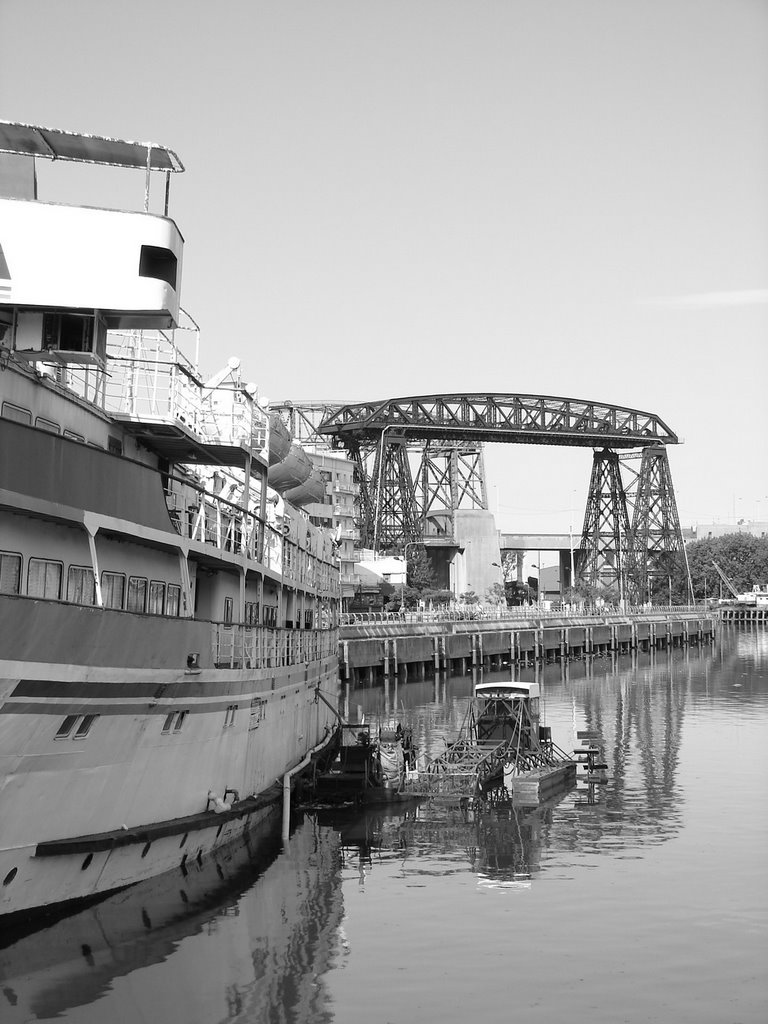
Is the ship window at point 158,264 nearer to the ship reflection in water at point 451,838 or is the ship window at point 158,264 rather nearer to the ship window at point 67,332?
the ship window at point 67,332

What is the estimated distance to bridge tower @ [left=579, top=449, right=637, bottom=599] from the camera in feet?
449

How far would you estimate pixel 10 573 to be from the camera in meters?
16.5

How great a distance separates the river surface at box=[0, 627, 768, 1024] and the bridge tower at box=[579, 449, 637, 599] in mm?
105517

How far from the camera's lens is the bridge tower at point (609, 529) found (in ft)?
449

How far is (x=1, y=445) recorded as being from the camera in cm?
1523

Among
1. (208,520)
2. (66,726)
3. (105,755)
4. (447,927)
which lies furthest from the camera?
(208,520)

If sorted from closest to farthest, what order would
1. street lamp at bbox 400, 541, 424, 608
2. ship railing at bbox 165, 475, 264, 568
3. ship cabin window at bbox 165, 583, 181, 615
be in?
ship railing at bbox 165, 475, 264, 568 → ship cabin window at bbox 165, 583, 181, 615 → street lamp at bbox 400, 541, 424, 608

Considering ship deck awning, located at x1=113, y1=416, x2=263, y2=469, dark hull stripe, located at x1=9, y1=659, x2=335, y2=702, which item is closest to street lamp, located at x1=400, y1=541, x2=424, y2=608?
ship deck awning, located at x1=113, y1=416, x2=263, y2=469

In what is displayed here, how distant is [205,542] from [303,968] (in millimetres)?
8583

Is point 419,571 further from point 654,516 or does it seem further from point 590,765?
point 590,765

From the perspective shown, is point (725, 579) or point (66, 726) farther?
point (725, 579)

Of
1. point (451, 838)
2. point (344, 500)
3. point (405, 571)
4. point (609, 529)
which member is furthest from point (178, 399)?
point (609, 529)

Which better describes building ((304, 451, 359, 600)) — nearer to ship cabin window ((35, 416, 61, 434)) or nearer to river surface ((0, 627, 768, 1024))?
river surface ((0, 627, 768, 1024))

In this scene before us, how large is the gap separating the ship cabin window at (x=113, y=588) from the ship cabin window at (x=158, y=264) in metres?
5.86
